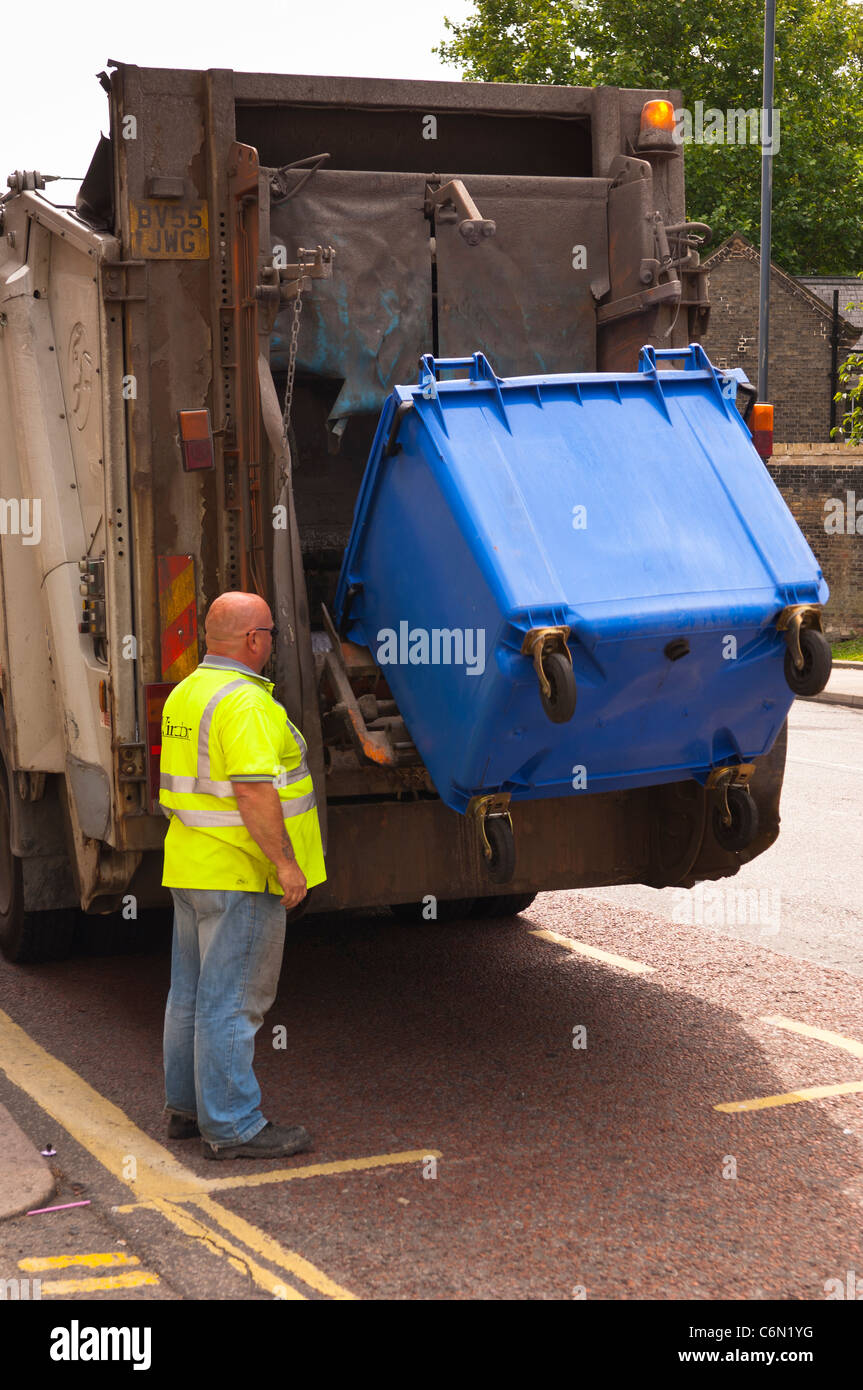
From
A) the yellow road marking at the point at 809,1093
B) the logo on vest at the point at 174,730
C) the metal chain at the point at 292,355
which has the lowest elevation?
the yellow road marking at the point at 809,1093

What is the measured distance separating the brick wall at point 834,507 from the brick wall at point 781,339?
515 inches

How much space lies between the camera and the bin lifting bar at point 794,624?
14.4 feet

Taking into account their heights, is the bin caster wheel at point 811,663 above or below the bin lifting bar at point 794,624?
below

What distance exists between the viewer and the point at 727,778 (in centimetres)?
478

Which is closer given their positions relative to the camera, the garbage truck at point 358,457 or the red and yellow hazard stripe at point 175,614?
the garbage truck at point 358,457

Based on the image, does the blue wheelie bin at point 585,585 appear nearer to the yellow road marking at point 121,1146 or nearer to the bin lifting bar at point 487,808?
the bin lifting bar at point 487,808

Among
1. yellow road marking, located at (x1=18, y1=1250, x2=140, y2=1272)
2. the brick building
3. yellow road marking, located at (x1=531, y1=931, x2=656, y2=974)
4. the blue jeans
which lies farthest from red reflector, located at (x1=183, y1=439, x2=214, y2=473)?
the brick building

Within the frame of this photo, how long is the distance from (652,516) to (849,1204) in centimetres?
192

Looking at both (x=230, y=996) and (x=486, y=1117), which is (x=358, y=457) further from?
(x=486, y=1117)

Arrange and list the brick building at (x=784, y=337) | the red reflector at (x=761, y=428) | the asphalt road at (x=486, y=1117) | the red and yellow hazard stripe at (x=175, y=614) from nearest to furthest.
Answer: the asphalt road at (x=486, y=1117), the red and yellow hazard stripe at (x=175, y=614), the red reflector at (x=761, y=428), the brick building at (x=784, y=337)

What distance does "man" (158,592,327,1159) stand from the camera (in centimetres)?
440

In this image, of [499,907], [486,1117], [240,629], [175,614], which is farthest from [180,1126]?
[499,907]

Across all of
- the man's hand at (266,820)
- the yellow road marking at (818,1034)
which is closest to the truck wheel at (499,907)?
the yellow road marking at (818,1034)
